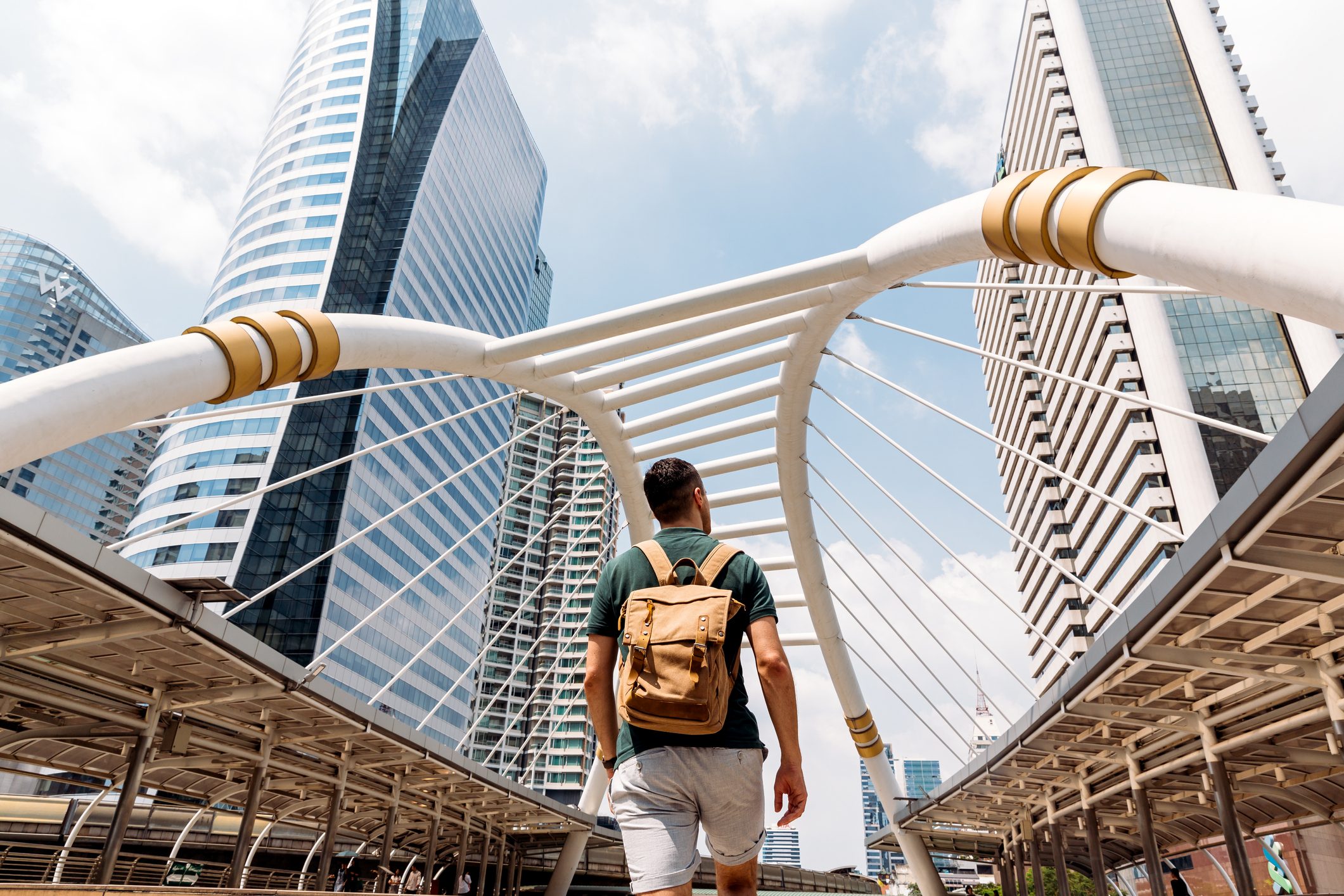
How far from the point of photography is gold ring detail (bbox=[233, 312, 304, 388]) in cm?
995

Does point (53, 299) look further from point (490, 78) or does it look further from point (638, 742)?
point (638, 742)

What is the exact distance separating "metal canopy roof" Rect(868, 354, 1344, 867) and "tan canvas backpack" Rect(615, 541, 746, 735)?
4.43m

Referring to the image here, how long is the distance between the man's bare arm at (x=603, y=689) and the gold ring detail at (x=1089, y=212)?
6471 mm

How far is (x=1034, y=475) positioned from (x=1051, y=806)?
6638cm

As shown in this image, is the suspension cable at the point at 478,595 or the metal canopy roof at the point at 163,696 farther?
the suspension cable at the point at 478,595

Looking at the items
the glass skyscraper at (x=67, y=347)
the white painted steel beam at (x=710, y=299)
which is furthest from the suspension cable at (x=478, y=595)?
the glass skyscraper at (x=67, y=347)

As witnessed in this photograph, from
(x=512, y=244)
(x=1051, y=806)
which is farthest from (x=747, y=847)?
(x=512, y=244)

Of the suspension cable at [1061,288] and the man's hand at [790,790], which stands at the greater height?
the suspension cable at [1061,288]

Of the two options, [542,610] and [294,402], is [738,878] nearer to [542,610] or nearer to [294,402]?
[294,402]

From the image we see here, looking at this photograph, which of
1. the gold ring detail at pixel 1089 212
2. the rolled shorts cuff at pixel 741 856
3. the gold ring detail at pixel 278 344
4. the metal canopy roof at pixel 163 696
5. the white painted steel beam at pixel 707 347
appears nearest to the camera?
the rolled shorts cuff at pixel 741 856

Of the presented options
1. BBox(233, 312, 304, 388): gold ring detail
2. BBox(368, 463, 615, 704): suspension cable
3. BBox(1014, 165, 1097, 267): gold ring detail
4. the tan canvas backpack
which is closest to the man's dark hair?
the tan canvas backpack

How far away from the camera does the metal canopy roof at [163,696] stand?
8.46 m

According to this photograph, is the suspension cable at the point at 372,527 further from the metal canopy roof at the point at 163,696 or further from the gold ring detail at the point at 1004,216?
the gold ring detail at the point at 1004,216

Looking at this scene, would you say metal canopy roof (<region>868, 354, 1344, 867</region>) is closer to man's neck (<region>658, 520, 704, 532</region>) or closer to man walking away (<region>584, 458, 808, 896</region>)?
man's neck (<region>658, 520, 704, 532</region>)
